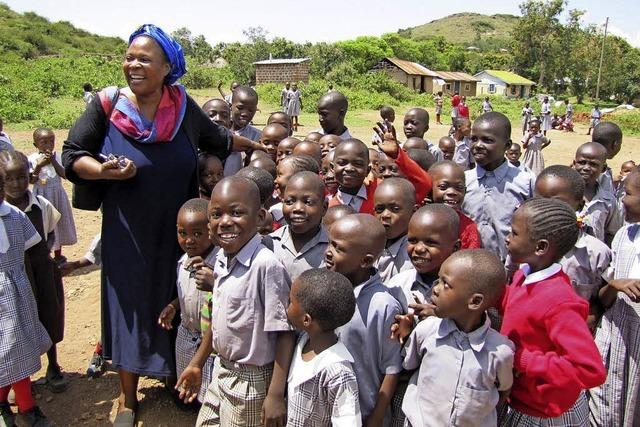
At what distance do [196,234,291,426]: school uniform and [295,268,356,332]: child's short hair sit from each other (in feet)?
0.68

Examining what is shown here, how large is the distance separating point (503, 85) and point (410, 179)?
48694mm

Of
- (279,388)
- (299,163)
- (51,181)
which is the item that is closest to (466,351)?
(279,388)

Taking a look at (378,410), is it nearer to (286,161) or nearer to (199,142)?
(286,161)

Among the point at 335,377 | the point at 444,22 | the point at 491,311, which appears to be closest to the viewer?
the point at 335,377

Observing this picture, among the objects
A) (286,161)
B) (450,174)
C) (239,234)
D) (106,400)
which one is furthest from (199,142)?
(106,400)

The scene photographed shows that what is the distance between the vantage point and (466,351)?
1808mm

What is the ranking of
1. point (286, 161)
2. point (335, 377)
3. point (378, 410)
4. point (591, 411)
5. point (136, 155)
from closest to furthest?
1. point (335, 377)
2. point (378, 410)
3. point (136, 155)
4. point (591, 411)
5. point (286, 161)

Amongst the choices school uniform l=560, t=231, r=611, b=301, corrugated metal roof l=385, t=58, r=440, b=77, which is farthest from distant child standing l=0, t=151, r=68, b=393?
corrugated metal roof l=385, t=58, r=440, b=77

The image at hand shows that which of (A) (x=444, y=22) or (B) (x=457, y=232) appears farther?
(A) (x=444, y=22)

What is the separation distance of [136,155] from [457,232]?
159 centimetres

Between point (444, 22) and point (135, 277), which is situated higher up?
point (444, 22)

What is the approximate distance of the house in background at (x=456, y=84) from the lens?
3955 cm

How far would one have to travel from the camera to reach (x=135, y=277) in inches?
105

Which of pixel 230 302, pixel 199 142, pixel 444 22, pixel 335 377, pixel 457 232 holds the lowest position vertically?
pixel 335 377
